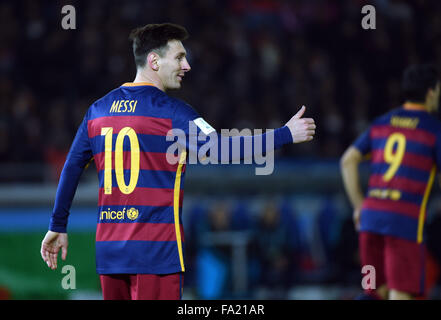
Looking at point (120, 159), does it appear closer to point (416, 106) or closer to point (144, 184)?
point (144, 184)

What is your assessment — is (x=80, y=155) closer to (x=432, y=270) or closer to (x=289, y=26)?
(x=432, y=270)

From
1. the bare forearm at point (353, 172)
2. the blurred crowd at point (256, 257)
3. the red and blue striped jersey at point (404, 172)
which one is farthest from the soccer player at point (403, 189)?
the blurred crowd at point (256, 257)

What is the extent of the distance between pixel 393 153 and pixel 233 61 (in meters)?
7.07

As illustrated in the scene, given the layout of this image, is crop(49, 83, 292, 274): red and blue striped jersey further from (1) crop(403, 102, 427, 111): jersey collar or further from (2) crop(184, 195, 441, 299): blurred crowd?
(2) crop(184, 195, 441, 299): blurred crowd

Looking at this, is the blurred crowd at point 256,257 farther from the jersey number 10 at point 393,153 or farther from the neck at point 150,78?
the neck at point 150,78

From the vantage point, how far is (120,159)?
355 centimetres

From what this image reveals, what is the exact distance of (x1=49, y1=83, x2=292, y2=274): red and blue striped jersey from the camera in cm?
351

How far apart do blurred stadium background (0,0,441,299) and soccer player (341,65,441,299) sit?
3.82 m

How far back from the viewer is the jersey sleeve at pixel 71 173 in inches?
148

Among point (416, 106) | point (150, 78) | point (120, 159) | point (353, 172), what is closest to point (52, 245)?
point (120, 159)

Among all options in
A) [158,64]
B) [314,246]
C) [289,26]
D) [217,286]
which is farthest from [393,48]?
[158,64]

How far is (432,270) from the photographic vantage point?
343 inches

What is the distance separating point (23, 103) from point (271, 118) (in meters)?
3.74

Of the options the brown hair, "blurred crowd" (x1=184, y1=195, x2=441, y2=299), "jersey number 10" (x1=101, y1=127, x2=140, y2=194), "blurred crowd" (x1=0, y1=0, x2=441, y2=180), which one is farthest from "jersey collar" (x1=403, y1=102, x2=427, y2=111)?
"blurred crowd" (x1=0, y1=0, x2=441, y2=180)
